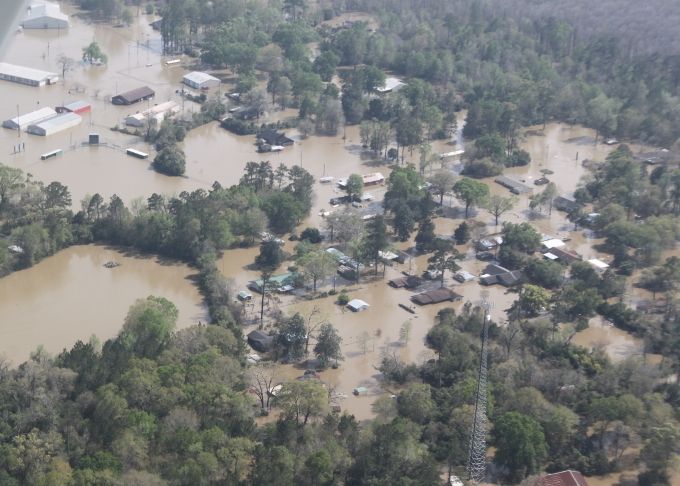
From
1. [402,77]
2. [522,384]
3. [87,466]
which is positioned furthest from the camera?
[402,77]

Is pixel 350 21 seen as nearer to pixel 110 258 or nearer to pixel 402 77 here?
pixel 402 77

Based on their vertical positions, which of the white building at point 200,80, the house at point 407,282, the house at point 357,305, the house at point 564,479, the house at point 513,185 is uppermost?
the white building at point 200,80

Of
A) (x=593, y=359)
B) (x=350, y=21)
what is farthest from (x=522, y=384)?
(x=350, y=21)

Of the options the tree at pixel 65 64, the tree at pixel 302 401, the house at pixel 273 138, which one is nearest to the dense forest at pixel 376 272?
the tree at pixel 302 401

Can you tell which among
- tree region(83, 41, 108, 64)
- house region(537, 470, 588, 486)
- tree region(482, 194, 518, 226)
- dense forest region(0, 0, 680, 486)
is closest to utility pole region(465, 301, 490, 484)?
dense forest region(0, 0, 680, 486)

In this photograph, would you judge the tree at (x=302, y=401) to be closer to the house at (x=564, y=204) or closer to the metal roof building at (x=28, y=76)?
the house at (x=564, y=204)
